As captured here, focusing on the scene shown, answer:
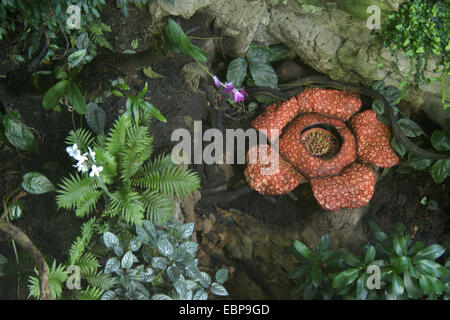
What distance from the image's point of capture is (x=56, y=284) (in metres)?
2.78

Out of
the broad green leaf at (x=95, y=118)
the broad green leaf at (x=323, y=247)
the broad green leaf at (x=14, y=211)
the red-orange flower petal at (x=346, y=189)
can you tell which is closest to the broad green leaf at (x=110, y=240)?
the broad green leaf at (x=14, y=211)

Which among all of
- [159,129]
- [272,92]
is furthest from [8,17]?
[272,92]

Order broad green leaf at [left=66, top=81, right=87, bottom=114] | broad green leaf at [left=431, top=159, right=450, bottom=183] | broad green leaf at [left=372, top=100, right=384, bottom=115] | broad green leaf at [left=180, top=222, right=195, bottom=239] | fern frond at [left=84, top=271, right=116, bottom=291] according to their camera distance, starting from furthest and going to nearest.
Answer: broad green leaf at [left=372, top=100, right=384, bottom=115], broad green leaf at [left=431, top=159, right=450, bottom=183], broad green leaf at [left=180, top=222, right=195, bottom=239], fern frond at [left=84, top=271, right=116, bottom=291], broad green leaf at [left=66, top=81, right=87, bottom=114]

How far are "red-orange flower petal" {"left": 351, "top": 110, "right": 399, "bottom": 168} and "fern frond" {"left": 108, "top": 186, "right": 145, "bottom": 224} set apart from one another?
203 cm

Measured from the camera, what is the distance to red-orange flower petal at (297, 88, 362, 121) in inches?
146

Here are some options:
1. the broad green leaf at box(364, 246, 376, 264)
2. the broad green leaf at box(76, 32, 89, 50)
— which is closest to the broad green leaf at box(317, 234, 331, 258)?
the broad green leaf at box(364, 246, 376, 264)

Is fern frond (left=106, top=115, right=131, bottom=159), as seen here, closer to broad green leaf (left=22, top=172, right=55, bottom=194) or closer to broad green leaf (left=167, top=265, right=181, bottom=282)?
broad green leaf (left=22, top=172, right=55, bottom=194)

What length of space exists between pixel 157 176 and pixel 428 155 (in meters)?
2.34

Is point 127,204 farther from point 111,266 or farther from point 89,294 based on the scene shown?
point 89,294

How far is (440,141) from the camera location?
3527 mm

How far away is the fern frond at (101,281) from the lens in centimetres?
296

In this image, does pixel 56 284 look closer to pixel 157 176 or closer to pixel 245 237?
pixel 157 176

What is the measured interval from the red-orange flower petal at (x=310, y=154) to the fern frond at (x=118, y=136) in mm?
1469

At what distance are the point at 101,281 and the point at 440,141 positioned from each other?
3053 mm
